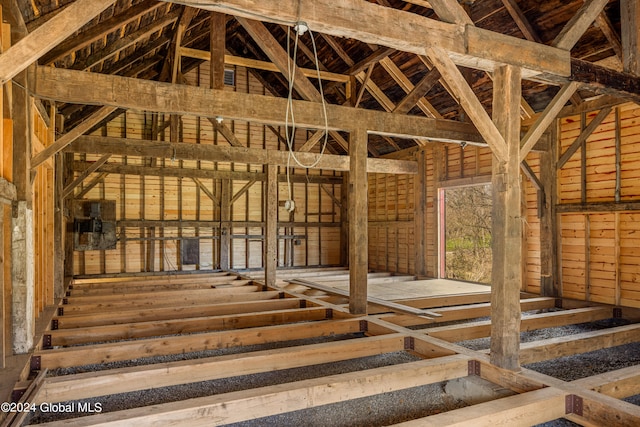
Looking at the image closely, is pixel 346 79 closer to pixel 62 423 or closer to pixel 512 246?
pixel 512 246

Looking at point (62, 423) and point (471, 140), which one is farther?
point (471, 140)

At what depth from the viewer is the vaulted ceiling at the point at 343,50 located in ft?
17.0

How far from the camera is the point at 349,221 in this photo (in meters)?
4.91

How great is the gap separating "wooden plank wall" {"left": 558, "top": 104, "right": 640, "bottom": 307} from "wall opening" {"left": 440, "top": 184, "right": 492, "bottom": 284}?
6.83 metres

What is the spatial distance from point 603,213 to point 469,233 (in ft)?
26.8

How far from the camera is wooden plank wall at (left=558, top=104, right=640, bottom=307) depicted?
6.07 m

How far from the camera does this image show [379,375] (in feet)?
9.89

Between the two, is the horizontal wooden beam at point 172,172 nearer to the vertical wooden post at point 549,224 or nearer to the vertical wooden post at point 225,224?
the vertical wooden post at point 225,224

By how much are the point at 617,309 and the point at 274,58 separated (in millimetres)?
6028

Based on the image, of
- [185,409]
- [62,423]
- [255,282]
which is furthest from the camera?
[255,282]

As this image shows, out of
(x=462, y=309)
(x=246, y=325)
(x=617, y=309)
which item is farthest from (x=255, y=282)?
(x=617, y=309)

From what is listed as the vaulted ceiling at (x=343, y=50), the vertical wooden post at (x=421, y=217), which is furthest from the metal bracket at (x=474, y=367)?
the vertical wooden post at (x=421, y=217)

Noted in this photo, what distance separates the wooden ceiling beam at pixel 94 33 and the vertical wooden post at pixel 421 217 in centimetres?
703

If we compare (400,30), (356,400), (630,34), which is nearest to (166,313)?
(356,400)
